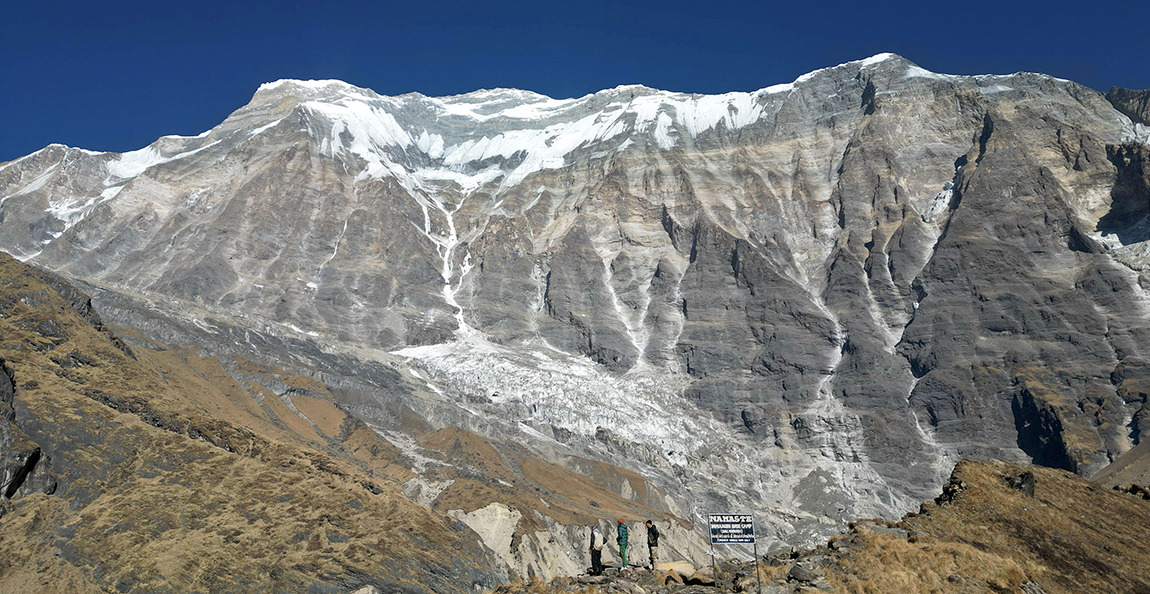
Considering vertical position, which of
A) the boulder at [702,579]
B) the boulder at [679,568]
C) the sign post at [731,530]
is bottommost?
the boulder at [702,579]

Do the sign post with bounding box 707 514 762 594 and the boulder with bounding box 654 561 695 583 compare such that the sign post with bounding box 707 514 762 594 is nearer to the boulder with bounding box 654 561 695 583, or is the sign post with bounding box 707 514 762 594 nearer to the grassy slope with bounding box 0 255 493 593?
the boulder with bounding box 654 561 695 583

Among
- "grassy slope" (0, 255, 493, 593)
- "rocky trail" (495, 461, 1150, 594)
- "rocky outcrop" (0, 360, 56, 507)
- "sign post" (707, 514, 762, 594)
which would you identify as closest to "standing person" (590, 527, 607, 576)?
"rocky trail" (495, 461, 1150, 594)

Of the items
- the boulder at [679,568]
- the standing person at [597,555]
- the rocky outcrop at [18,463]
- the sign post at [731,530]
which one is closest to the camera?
the sign post at [731,530]

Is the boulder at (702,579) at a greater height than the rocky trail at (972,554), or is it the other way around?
the rocky trail at (972,554)

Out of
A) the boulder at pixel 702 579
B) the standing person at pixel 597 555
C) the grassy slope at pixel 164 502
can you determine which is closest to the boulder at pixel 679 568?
the boulder at pixel 702 579

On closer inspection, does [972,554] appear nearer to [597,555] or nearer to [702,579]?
[702,579]

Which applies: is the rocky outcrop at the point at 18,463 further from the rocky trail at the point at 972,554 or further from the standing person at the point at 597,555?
the rocky trail at the point at 972,554

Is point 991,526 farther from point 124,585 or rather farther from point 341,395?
point 341,395

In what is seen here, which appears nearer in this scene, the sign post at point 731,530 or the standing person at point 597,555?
the sign post at point 731,530

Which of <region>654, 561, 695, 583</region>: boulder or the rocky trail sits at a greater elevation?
the rocky trail

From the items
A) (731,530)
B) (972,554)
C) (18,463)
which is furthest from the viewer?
(18,463)

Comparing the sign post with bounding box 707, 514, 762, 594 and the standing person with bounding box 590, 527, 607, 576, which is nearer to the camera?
the sign post with bounding box 707, 514, 762, 594

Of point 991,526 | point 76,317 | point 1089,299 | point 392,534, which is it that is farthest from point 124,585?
point 1089,299

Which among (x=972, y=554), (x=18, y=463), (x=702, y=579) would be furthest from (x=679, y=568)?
(x=18, y=463)
